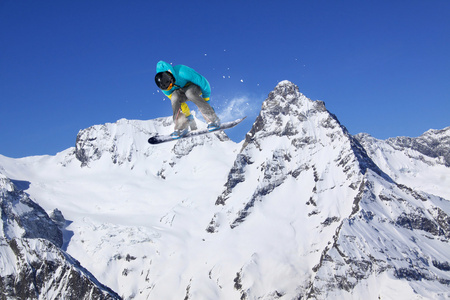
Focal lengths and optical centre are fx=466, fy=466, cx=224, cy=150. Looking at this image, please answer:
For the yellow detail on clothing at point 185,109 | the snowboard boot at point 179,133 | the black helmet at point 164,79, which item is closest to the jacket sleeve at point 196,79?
the black helmet at point 164,79

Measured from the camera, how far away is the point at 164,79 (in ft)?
76.5

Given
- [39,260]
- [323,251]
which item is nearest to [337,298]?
[323,251]

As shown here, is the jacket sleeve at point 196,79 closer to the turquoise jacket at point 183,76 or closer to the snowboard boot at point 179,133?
the turquoise jacket at point 183,76

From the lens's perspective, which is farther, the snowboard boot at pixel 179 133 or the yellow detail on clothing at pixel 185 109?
the snowboard boot at pixel 179 133

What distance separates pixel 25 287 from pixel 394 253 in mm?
137128

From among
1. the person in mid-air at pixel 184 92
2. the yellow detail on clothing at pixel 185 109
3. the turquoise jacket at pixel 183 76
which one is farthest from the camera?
the yellow detail on clothing at pixel 185 109

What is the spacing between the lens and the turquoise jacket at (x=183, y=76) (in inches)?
907

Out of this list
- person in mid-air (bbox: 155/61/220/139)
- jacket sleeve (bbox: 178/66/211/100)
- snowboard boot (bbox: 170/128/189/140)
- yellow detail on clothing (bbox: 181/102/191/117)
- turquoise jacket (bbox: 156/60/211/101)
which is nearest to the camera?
turquoise jacket (bbox: 156/60/211/101)

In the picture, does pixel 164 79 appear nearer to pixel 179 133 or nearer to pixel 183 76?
pixel 183 76

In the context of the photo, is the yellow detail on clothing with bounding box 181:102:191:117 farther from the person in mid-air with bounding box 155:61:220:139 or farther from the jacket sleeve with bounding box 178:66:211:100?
the jacket sleeve with bounding box 178:66:211:100

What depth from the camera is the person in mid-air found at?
23.4 m

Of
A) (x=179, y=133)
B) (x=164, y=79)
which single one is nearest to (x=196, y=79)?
(x=164, y=79)

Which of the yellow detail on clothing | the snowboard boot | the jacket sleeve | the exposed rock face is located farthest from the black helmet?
the exposed rock face

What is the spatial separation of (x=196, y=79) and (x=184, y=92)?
122cm
